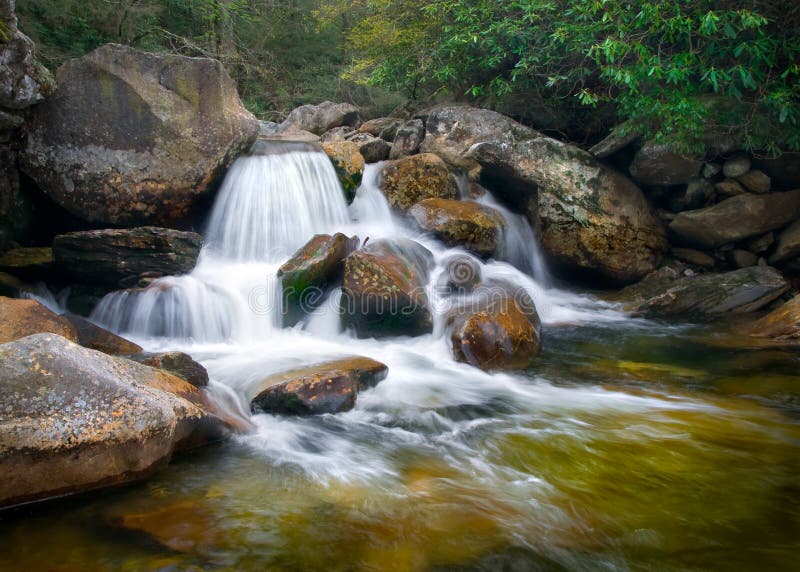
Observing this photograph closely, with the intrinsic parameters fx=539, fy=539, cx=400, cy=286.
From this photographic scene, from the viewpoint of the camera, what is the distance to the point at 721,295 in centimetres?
823

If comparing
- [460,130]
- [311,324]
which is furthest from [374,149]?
[311,324]

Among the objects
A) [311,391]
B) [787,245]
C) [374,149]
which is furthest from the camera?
[374,149]

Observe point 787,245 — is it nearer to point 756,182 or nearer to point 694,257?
point 756,182

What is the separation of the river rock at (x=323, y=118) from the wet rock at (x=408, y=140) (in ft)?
15.0

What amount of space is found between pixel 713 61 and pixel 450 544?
25.4ft

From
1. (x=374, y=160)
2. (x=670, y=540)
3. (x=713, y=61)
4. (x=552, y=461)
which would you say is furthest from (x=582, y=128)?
(x=670, y=540)

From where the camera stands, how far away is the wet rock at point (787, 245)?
8.71 m

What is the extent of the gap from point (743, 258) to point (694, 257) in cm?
76

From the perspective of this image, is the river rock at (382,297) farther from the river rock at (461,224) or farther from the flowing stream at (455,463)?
the river rock at (461,224)

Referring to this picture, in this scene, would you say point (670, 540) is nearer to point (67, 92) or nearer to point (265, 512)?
point (265, 512)

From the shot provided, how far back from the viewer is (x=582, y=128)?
1124 cm

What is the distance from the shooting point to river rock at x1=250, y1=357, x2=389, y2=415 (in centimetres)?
498

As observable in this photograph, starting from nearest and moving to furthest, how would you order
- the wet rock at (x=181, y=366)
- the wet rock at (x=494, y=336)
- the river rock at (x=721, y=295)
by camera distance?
the wet rock at (x=181, y=366) < the wet rock at (x=494, y=336) < the river rock at (x=721, y=295)

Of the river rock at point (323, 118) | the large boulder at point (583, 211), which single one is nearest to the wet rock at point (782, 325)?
the large boulder at point (583, 211)
